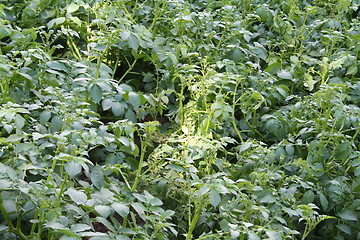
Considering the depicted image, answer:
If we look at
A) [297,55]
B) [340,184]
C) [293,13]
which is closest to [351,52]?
[297,55]

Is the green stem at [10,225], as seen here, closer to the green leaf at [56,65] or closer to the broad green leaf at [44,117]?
the broad green leaf at [44,117]

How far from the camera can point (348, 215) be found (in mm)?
2945

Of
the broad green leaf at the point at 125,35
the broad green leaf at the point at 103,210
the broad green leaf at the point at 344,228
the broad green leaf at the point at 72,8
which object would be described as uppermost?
the broad green leaf at the point at 125,35

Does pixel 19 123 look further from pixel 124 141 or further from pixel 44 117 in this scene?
pixel 124 141

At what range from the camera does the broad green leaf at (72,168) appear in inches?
89.1

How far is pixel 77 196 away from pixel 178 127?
1204 mm

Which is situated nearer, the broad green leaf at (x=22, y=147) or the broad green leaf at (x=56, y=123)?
the broad green leaf at (x=22, y=147)

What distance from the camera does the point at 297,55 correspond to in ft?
13.7

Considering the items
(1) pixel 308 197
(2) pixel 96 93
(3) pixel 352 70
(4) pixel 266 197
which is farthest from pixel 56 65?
(3) pixel 352 70

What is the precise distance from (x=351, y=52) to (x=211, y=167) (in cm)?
154

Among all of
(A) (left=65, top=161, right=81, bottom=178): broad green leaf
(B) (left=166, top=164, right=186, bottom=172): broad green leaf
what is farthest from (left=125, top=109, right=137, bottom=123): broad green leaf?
(A) (left=65, top=161, right=81, bottom=178): broad green leaf

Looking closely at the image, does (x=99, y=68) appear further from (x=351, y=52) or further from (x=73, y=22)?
(x=351, y=52)

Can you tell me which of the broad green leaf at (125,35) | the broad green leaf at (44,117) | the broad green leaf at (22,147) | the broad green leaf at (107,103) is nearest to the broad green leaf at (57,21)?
the broad green leaf at (125,35)

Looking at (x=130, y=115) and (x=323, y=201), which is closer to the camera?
(x=323, y=201)
